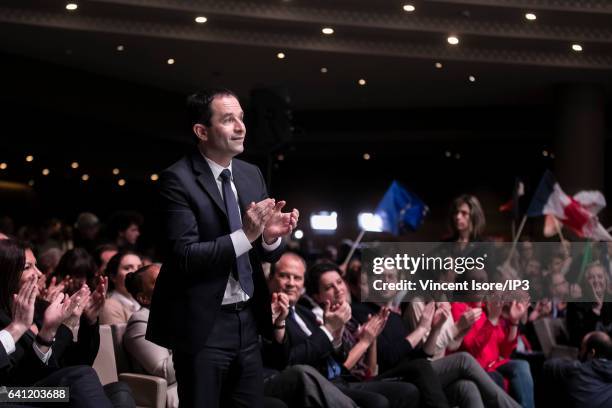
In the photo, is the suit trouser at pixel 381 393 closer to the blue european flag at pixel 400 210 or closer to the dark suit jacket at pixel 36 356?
the dark suit jacket at pixel 36 356

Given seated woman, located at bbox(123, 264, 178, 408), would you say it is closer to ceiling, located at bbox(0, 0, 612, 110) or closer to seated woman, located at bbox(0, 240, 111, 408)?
seated woman, located at bbox(0, 240, 111, 408)

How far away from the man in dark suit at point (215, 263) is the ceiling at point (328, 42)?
21.3 ft

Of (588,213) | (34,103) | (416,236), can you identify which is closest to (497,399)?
(588,213)

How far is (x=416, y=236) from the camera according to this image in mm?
18078

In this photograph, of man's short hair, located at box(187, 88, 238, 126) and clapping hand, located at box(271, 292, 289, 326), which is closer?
man's short hair, located at box(187, 88, 238, 126)

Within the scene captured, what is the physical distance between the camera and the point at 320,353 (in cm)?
449

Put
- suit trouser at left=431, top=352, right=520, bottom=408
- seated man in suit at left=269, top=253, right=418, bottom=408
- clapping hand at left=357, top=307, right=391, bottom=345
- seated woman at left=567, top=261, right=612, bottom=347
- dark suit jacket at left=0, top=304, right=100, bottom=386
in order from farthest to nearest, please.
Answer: seated woman at left=567, top=261, right=612, bottom=347 < suit trouser at left=431, top=352, right=520, bottom=408 < clapping hand at left=357, top=307, right=391, bottom=345 < seated man in suit at left=269, top=253, right=418, bottom=408 < dark suit jacket at left=0, top=304, right=100, bottom=386

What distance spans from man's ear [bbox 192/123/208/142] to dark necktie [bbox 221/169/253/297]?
11 cm

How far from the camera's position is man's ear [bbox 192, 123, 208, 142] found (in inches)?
110

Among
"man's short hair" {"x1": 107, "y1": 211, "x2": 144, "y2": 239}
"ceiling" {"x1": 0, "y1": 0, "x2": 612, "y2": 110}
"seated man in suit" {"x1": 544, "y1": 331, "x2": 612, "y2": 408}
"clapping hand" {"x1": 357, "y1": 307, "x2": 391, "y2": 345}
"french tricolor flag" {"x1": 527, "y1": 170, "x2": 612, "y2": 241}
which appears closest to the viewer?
"clapping hand" {"x1": 357, "y1": 307, "x2": 391, "y2": 345}

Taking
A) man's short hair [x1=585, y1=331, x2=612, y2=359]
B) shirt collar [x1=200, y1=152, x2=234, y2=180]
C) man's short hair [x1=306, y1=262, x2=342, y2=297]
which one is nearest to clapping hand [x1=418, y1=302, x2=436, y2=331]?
man's short hair [x1=306, y1=262, x2=342, y2=297]

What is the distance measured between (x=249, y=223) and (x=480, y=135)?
43.3 feet

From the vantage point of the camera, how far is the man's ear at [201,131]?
2805 millimetres

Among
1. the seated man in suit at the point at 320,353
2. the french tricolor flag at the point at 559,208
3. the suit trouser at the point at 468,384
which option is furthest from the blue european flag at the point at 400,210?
the seated man in suit at the point at 320,353
